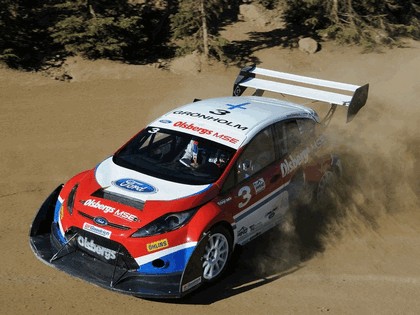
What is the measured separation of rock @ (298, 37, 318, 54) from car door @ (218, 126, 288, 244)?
1037 centimetres

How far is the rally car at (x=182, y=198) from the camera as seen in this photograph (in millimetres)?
6715

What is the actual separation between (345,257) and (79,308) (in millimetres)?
3338

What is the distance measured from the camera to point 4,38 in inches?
617

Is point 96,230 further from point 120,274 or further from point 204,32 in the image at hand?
point 204,32

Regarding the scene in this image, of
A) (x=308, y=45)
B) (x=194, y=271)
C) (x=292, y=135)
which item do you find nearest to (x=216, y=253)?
(x=194, y=271)

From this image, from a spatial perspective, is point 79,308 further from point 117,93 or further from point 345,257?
point 117,93

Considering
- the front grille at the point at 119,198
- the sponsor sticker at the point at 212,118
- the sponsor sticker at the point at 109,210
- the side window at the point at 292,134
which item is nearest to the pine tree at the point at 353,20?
the side window at the point at 292,134

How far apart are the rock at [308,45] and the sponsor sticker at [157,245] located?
12511 mm

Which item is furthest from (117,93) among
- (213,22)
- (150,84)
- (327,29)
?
(327,29)

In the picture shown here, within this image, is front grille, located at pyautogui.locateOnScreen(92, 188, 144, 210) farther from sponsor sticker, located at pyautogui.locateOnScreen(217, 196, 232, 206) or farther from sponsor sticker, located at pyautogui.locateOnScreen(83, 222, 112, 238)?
sponsor sticker, located at pyautogui.locateOnScreen(217, 196, 232, 206)

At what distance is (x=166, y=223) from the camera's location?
6.80 meters

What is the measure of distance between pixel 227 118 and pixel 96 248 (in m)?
2.45

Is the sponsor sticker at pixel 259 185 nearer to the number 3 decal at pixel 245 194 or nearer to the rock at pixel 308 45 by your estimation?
the number 3 decal at pixel 245 194

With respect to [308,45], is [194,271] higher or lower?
higher
